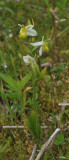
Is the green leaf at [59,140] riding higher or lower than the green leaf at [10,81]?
lower

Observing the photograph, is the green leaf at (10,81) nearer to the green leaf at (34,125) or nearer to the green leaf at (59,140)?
the green leaf at (34,125)

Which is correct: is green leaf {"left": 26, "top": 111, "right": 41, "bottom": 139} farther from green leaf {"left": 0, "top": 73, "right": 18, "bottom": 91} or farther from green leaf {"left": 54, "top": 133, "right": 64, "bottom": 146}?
green leaf {"left": 0, "top": 73, "right": 18, "bottom": 91}

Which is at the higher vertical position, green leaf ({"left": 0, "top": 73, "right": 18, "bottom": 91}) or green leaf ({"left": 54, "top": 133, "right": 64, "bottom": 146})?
green leaf ({"left": 0, "top": 73, "right": 18, "bottom": 91})

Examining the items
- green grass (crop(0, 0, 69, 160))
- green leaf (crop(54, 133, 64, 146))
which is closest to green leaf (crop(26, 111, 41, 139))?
green grass (crop(0, 0, 69, 160))

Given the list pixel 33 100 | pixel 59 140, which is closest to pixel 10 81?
pixel 33 100

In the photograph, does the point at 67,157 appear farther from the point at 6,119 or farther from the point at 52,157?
the point at 6,119

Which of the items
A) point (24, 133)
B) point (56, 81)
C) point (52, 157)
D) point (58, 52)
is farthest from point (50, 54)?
point (52, 157)

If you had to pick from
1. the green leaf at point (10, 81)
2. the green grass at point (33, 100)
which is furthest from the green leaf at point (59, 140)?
the green leaf at point (10, 81)

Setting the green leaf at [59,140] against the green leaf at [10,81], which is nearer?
the green leaf at [59,140]

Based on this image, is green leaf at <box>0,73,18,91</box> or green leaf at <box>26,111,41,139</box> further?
green leaf at <box>0,73,18,91</box>

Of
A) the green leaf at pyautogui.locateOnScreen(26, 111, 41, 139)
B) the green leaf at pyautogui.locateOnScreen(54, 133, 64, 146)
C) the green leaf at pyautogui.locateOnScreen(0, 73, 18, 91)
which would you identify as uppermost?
the green leaf at pyautogui.locateOnScreen(0, 73, 18, 91)
